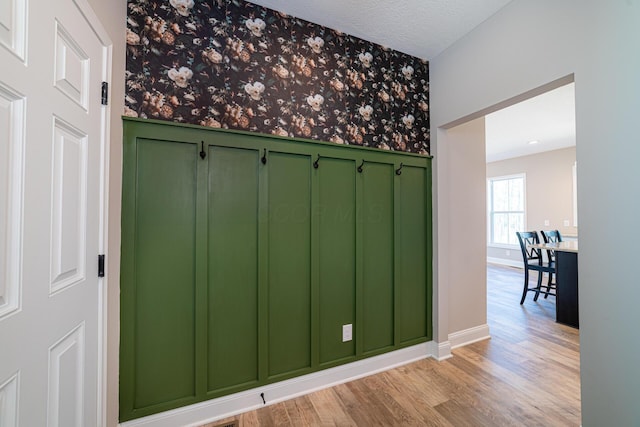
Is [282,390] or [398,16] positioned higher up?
[398,16]

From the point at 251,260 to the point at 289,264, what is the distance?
279 mm

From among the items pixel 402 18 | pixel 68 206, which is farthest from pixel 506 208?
pixel 68 206

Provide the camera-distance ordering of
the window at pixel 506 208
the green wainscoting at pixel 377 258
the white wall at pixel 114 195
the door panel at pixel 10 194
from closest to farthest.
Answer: the door panel at pixel 10 194 < the white wall at pixel 114 195 < the green wainscoting at pixel 377 258 < the window at pixel 506 208

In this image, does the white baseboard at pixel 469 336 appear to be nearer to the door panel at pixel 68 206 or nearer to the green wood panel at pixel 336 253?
the green wood panel at pixel 336 253

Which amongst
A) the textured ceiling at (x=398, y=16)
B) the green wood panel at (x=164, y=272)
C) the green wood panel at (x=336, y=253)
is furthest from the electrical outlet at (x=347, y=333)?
the textured ceiling at (x=398, y=16)

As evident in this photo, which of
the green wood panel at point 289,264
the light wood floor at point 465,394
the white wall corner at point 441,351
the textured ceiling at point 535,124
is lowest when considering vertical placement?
the light wood floor at point 465,394

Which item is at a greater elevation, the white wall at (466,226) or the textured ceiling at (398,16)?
the textured ceiling at (398,16)

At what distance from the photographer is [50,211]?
3.04ft

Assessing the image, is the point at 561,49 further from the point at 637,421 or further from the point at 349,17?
the point at 637,421

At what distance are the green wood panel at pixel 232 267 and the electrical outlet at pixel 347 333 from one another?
69 centimetres

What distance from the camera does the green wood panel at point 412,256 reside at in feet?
7.66

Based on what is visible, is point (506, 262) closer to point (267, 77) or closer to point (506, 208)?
point (506, 208)

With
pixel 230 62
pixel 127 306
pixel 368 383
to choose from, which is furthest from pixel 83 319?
pixel 368 383

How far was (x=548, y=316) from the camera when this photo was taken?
3416mm
